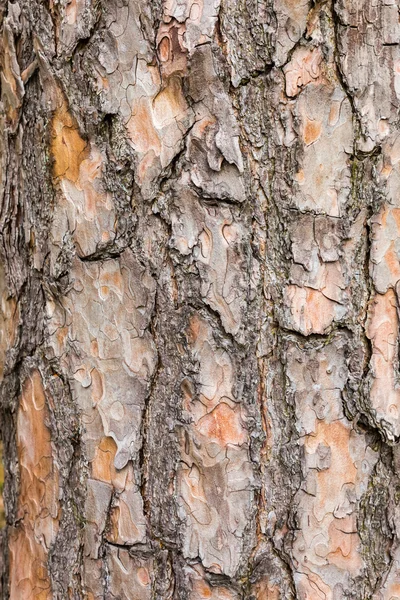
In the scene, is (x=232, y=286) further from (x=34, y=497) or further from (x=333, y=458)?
(x=34, y=497)

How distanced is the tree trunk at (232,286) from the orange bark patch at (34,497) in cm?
9

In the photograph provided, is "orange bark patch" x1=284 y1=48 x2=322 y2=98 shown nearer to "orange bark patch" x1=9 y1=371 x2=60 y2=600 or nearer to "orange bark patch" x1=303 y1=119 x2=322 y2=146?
"orange bark patch" x1=303 y1=119 x2=322 y2=146

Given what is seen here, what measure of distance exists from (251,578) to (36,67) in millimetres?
943

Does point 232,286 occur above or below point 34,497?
above

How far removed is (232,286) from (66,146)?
0.38 m

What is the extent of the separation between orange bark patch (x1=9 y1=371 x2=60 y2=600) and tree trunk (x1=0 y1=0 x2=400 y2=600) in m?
0.09

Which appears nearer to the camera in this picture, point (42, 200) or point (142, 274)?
point (142, 274)

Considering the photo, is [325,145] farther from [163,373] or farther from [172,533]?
[172,533]

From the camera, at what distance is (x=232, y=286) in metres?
1.07

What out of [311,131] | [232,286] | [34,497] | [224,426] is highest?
[311,131]

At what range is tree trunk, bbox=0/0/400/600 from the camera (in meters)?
1.07

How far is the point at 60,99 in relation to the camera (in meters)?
1.15

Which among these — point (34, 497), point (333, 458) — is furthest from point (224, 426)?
point (34, 497)

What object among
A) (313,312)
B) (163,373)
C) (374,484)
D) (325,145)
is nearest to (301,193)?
(325,145)
